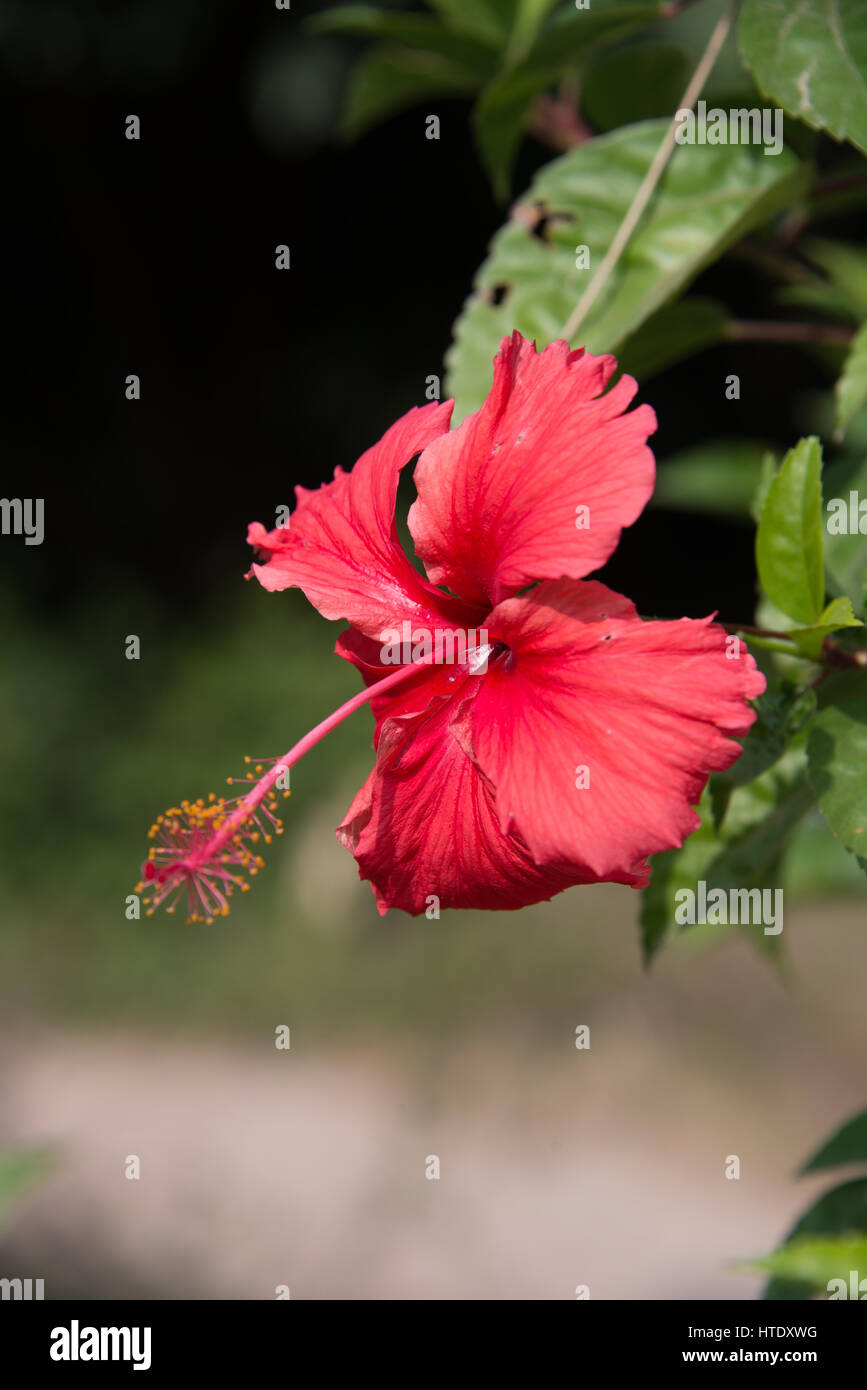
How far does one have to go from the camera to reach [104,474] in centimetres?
607

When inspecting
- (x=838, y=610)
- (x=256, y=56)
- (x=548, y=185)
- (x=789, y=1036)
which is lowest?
(x=789, y=1036)

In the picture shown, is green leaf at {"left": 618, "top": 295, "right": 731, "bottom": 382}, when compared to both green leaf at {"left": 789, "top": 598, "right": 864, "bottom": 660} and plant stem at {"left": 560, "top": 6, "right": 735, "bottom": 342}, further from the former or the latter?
green leaf at {"left": 789, "top": 598, "right": 864, "bottom": 660}

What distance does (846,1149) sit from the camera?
4.03 ft

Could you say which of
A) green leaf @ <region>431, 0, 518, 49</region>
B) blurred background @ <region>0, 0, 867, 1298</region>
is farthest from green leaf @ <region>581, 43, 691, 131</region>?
blurred background @ <region>0, 0, 867, 1298</region>

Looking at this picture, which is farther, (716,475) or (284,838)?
(284,838)

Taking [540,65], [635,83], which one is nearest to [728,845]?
[540,65]

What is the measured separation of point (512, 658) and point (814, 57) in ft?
1.83

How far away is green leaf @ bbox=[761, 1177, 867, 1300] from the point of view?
3.80 feet

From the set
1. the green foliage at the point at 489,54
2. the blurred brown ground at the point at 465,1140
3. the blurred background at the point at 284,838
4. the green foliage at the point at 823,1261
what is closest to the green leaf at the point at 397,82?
the green foliage at the point at 489,54

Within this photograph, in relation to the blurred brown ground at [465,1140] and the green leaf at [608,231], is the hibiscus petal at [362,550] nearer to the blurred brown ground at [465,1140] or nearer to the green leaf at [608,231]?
the green leaf at [608,231]

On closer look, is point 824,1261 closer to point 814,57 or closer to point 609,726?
point 609,726

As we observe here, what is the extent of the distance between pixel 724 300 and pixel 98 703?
3.05m

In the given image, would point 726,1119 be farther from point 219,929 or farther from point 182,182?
point 182,182
